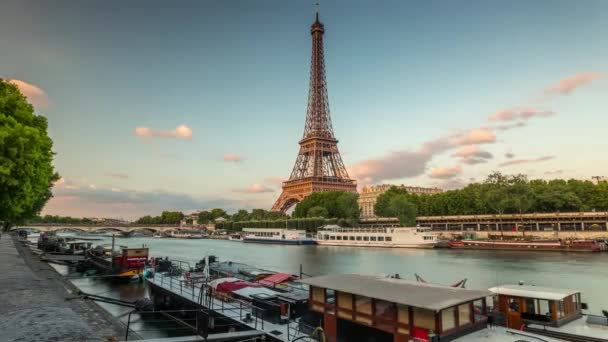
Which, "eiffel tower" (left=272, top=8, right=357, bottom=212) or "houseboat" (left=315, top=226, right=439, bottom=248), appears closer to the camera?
"houseboat" (left=315, top=226, right=439, bottom=248)

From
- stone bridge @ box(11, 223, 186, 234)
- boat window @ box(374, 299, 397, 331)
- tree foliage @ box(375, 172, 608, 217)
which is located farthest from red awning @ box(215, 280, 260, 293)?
stone bridge @ box(11, 223, 186, 234)

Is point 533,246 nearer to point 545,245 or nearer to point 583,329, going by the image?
point 545,245

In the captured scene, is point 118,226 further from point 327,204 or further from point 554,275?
point 554,275

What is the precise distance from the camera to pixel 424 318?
11055 mm

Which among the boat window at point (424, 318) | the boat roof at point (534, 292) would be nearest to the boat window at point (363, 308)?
the boat window at point (424, 318)

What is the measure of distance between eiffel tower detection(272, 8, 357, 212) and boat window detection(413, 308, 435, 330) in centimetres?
11935

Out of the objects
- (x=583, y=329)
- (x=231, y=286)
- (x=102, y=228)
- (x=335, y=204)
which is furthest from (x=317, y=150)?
(x=583, y=329)

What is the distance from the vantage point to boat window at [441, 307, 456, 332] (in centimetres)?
1095

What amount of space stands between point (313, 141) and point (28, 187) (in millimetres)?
115662

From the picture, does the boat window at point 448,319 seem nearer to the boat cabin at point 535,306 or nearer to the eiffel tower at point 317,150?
the boat cabin at point 535,306

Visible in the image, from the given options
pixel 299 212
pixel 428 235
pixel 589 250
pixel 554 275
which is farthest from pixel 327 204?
pixel 554 275

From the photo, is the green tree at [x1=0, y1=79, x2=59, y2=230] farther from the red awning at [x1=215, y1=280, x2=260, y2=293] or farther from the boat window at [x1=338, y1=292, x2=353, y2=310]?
the boat window at [x1=338, y1=292, x2=353, y2=310]

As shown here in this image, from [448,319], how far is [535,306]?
575cm


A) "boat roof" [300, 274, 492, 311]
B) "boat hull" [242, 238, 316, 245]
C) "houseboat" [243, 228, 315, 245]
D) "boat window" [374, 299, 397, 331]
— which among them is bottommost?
"boat hull" [242, 238, 316, 245]
